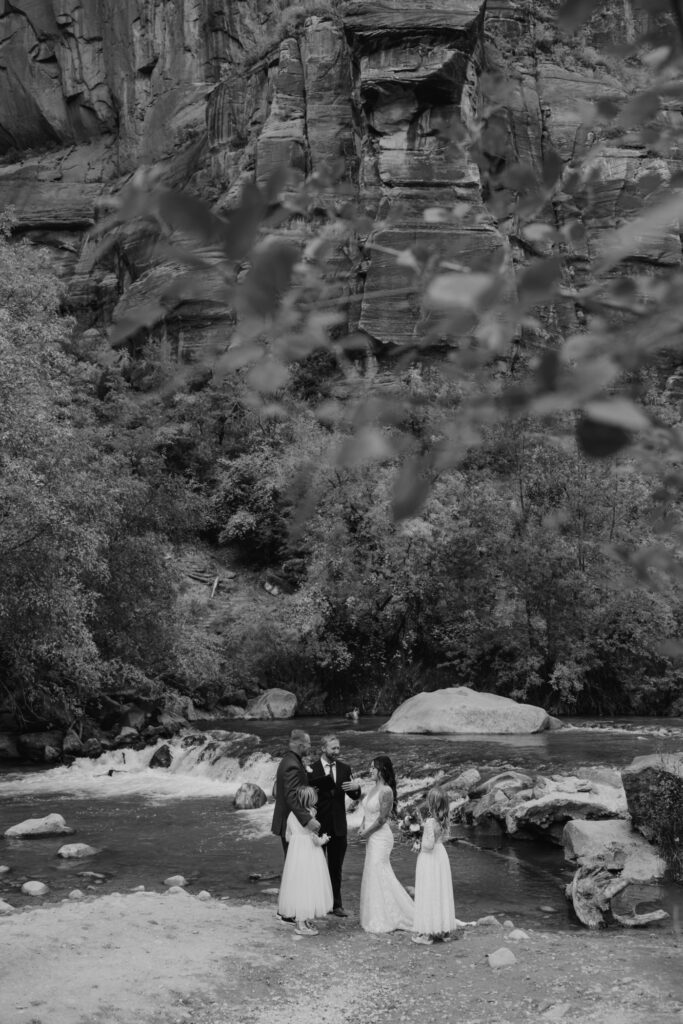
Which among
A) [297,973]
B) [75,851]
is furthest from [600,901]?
[75,851]

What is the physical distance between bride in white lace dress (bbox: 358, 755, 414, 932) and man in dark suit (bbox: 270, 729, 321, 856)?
0.54 m

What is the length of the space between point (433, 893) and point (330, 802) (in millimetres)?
1284

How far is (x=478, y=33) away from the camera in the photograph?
42062mm

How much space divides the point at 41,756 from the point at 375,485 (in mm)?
12897

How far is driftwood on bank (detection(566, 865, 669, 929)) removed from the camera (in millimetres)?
8633

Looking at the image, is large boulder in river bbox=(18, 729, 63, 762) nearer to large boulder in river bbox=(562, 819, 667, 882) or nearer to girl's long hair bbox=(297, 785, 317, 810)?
large boulder in river bbox=(562, 819, 667, 882)

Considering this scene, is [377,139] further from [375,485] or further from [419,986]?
[419,986]

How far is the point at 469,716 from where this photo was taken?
2066 cm

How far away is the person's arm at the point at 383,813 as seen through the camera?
8.46 metres

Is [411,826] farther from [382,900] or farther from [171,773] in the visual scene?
[171,773]

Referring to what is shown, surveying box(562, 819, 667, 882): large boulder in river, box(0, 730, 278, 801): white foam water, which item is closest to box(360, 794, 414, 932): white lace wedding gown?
box(562, 819, 667, 882): large boulder in river

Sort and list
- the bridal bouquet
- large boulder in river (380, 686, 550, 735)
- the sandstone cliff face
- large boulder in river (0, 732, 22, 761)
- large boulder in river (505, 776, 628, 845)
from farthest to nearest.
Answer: the sandstone cliff face → large boulder in river (380, 686, 550, 735) → large boulder in river (0, 732, 22, 761) → the bridal bouquet → large boulder in river (505, 776, 628, 845)

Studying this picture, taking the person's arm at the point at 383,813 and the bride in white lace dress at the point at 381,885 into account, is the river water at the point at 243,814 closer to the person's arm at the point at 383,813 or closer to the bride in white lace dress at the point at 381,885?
the bride in white lace dress at the point at 381,885

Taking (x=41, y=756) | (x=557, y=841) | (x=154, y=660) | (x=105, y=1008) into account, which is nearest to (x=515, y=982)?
(x=105, y=1008)
